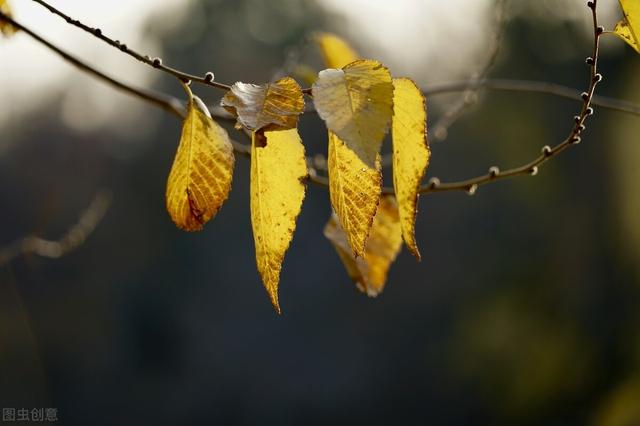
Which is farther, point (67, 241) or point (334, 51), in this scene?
point (67, 241)

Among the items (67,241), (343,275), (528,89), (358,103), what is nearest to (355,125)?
(358,103)

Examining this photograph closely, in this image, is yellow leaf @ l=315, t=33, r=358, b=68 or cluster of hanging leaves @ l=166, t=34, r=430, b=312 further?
yellow leaf @ l=315, t=33, r=358, b=68

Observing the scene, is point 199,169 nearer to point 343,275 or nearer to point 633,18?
point 633,18

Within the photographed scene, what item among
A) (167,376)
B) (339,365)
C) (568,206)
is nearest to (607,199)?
(568,206)

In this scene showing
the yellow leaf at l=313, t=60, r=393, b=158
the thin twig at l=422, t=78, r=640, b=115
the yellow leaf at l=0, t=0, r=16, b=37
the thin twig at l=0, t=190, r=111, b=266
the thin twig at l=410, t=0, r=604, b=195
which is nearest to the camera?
the yellow leaf at l=313, t=60, r=393, b=158

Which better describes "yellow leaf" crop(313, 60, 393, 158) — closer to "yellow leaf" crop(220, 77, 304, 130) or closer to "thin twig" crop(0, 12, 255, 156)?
"yellow leaf" crop(220, 77, 304, 130)

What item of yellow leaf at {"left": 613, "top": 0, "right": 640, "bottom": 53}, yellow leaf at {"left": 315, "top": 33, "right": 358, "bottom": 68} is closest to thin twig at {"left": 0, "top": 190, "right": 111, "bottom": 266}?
yellow leaf at {"left": 315, "top": 33, "right": 358, "bottom": 68}
